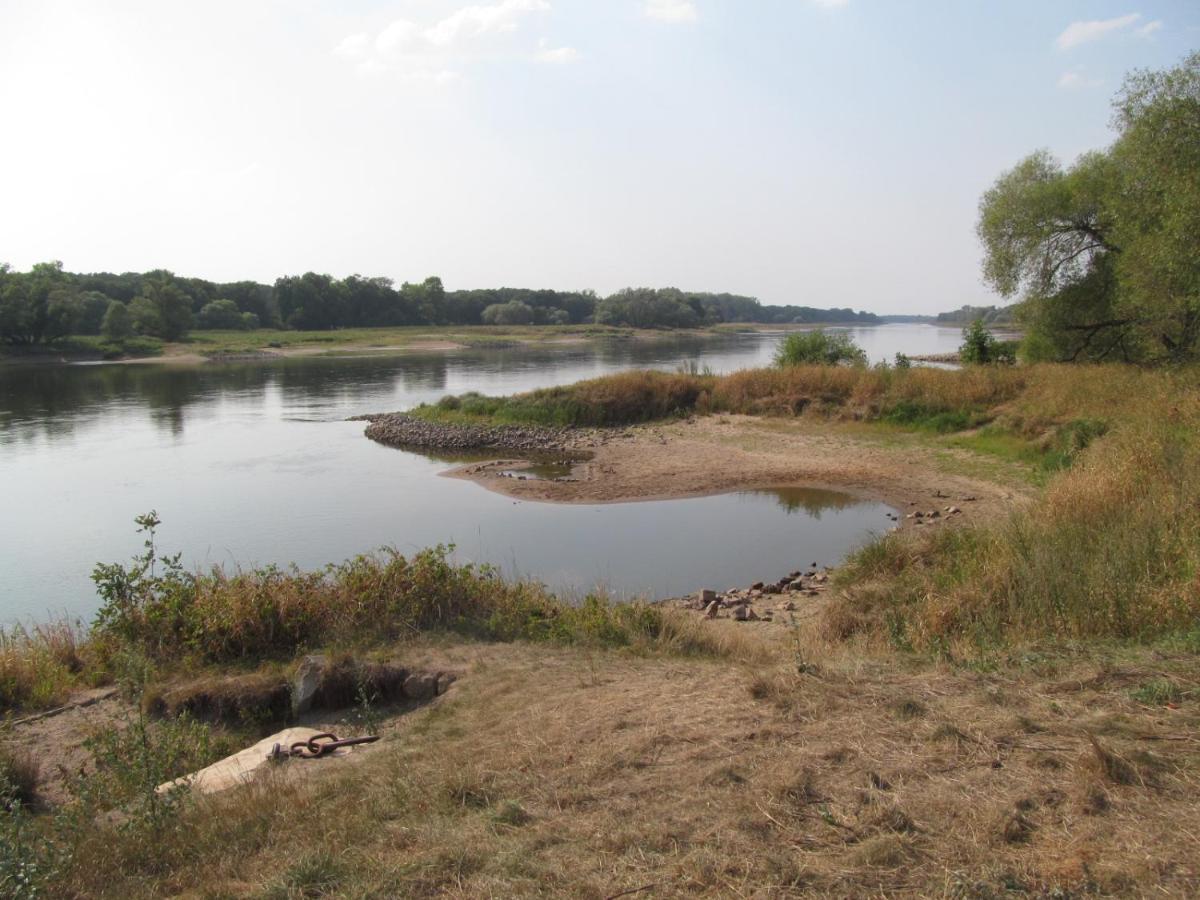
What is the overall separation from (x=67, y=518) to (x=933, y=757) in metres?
20.5

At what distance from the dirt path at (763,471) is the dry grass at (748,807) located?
1097 cm

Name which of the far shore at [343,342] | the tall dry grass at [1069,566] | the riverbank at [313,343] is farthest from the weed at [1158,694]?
the riverbank at [313,343]

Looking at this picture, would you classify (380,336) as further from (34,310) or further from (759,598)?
(759,598)

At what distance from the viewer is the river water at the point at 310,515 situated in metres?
13.9

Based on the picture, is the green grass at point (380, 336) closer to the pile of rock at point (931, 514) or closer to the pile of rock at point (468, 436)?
the pile of rock at point (468, 436)

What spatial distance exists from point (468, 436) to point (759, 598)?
19.3 metres

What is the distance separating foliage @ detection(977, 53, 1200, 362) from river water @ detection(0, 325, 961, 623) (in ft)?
31.3

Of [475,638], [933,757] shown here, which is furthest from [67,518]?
[933,757]

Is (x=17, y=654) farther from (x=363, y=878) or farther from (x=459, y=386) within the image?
(x=459, y=386)

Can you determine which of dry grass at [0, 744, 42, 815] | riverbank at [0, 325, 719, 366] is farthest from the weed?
riverbank at [0, 325, 719, 366]

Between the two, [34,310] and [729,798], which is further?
[34,310]

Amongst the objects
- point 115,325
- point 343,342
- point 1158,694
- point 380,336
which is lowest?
point 1158,694

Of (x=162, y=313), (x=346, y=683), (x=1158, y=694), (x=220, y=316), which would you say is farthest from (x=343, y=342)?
(x=1158, y=694)

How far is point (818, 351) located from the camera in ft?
113
